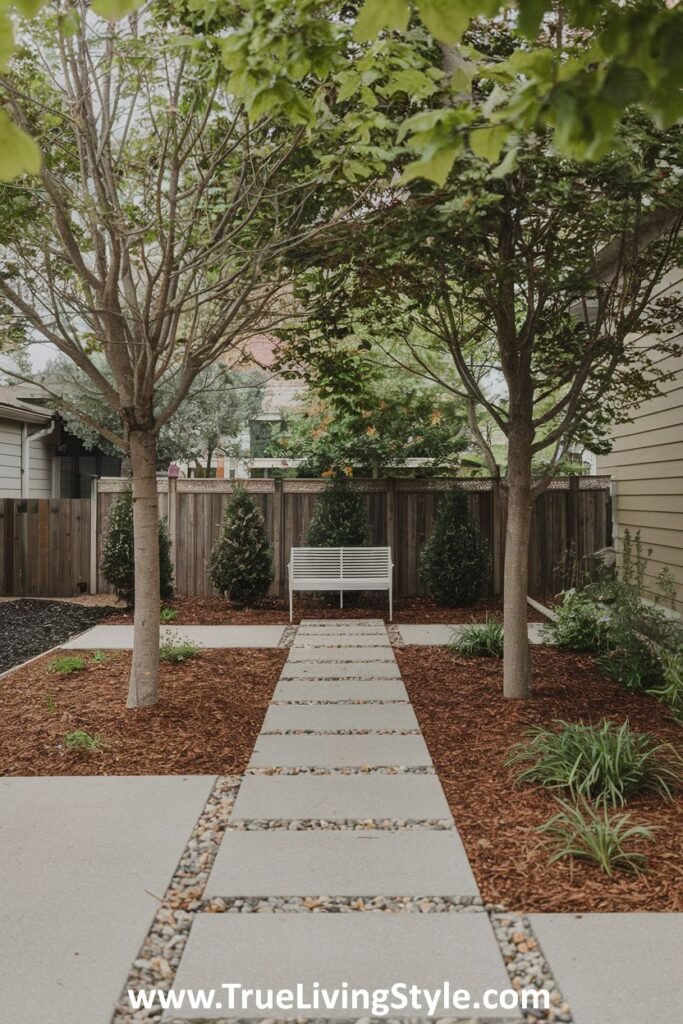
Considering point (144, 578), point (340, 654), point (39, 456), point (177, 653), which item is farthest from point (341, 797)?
point (39, 456)

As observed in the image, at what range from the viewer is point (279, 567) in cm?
1062

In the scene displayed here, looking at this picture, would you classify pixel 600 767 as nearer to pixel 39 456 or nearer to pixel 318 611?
pixel 318 611

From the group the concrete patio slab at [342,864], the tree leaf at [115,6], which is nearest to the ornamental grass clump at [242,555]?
the concrete patio slab at [342,864]

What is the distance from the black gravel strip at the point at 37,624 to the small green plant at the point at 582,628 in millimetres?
4879

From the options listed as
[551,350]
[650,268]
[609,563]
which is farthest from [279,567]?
[650,268]

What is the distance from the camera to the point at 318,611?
9.63 meters

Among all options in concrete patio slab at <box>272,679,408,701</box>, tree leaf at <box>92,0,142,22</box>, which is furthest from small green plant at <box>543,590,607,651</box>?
tree leaf at <box>92,0,142,22</box>

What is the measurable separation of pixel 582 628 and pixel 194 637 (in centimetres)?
374

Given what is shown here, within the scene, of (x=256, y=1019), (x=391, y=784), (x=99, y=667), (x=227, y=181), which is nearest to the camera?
(x=256, y=1019)

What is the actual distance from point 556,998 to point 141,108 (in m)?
5.28

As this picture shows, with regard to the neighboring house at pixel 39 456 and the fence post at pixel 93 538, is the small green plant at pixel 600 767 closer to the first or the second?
the fence post at pixel 93 538

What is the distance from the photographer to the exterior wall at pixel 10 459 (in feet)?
45.3

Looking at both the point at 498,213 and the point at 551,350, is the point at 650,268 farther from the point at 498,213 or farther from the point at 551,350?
the point at 498,213

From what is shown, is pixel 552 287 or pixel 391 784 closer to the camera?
pixel 391 784
